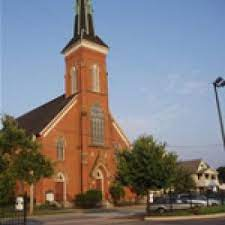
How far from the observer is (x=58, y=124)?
168 feet

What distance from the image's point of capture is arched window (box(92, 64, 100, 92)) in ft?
181

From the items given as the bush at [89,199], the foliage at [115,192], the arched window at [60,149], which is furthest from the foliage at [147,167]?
the foliage at [115,192]

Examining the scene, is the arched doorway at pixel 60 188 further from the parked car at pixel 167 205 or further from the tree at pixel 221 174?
the tree at pixel 221 174

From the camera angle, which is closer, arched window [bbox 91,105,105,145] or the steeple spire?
arched window [bbox 91,105,105,145]

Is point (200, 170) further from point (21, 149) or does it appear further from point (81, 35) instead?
point (21, 149)

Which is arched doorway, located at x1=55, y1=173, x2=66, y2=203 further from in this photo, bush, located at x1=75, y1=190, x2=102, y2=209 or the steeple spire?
the steeple spire

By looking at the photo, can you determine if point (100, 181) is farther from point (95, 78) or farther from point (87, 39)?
point (87, 39)

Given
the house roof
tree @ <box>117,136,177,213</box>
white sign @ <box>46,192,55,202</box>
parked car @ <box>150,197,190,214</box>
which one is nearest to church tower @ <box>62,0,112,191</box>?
white sign @ <box>46,192,55,202</box>

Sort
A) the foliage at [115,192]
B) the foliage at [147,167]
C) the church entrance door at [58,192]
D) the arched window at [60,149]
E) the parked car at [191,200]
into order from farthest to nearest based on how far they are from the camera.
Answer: the foliage at [115,192] → the arched window at [60,149] → the church entrance door at [58,192] → the parked car at [191,200] → the foliage at [147,167]

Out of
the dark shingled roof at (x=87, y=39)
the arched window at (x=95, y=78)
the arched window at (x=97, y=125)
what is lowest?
the arched window at (x=97, y=125)

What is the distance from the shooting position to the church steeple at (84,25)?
184ft

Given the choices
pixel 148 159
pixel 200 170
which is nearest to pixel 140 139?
pixel 148 159

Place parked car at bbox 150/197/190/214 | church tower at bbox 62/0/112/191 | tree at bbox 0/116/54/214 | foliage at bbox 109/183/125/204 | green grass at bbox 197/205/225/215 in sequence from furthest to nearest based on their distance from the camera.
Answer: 1. church tower at bbox 62/0/112/191
2. foliage at bbox 109/183/125/204
3. tree at bbox 0/116/54/214
4. parked car at bbox 150/197/190/214
5. green grass at bbox 197/205/225/215

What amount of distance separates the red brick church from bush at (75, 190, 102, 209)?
1625 millimetres
